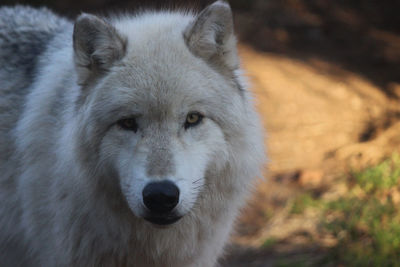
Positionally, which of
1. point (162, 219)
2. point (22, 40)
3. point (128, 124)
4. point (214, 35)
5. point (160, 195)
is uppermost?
point (214, 35)

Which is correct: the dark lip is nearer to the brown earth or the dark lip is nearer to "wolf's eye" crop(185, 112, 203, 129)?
Result: "wolf's eye" crop(185, 112, 203, 129)

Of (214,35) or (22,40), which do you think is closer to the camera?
(214,35)

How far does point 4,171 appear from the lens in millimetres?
3666

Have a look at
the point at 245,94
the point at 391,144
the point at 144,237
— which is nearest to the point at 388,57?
the point at 391,144

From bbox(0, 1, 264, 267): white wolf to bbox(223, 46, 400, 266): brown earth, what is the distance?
183 cm

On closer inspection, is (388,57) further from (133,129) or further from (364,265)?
(133,129)

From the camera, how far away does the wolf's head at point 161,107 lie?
283 cm

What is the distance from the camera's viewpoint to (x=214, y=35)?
129 inches

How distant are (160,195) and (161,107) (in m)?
0.55

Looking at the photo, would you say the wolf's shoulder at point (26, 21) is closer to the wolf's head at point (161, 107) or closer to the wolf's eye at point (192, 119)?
the wolf's head at point (161, 107)

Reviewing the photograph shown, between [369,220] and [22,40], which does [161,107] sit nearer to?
[22,40]

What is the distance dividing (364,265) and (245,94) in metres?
1.99

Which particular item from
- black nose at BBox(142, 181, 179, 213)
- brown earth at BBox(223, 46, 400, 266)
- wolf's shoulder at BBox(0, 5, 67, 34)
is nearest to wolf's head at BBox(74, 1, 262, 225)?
black nose at BBox(142, 181, 179, 213)

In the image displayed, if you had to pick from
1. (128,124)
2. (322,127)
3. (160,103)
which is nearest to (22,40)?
(128,124)
